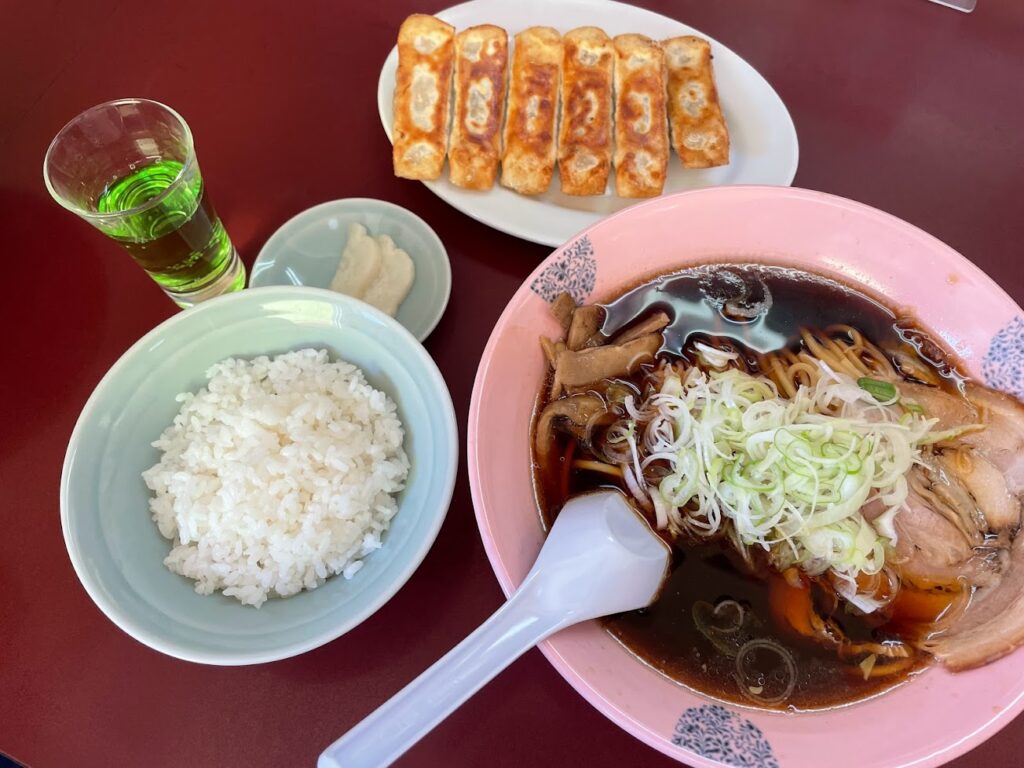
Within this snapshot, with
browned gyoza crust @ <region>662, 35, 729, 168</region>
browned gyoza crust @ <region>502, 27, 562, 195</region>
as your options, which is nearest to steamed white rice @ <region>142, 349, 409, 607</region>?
browned gyoza crust @ <region>502, 27, 562, 195</region>

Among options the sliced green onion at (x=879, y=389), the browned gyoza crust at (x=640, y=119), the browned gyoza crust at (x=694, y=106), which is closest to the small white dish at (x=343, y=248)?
the browned gyoza crust at (x=640, y=119)

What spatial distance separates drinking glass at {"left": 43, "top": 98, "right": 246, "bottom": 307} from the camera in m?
1.20

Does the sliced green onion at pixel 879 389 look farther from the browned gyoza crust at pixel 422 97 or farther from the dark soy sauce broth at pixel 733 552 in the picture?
the browned gyoza crust at pixel 422 97

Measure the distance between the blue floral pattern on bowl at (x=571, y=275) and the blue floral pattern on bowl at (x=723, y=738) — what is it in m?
0.67

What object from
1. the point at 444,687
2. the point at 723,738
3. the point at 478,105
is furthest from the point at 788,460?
the point at 478,105

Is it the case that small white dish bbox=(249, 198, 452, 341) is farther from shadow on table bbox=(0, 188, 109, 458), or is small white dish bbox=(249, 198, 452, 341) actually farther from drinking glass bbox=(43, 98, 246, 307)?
shadow on table bbox=(0, 188, 109, 458)

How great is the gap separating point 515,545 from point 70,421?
95 centimetres

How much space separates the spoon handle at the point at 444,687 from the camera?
2.56 ft

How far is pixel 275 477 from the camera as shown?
3.63 feet

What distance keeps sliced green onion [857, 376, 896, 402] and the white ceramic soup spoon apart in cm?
46

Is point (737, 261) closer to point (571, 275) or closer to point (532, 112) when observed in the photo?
point (571, 275)

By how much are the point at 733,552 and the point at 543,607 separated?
15.9 inches

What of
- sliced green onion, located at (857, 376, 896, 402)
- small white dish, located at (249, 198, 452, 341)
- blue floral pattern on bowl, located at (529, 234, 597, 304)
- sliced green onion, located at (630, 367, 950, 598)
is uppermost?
sliced green onion, located at (857, 376, 896, 402)

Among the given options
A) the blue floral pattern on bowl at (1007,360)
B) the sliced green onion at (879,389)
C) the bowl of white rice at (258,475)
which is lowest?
the bowl of white rice at (258,475)
